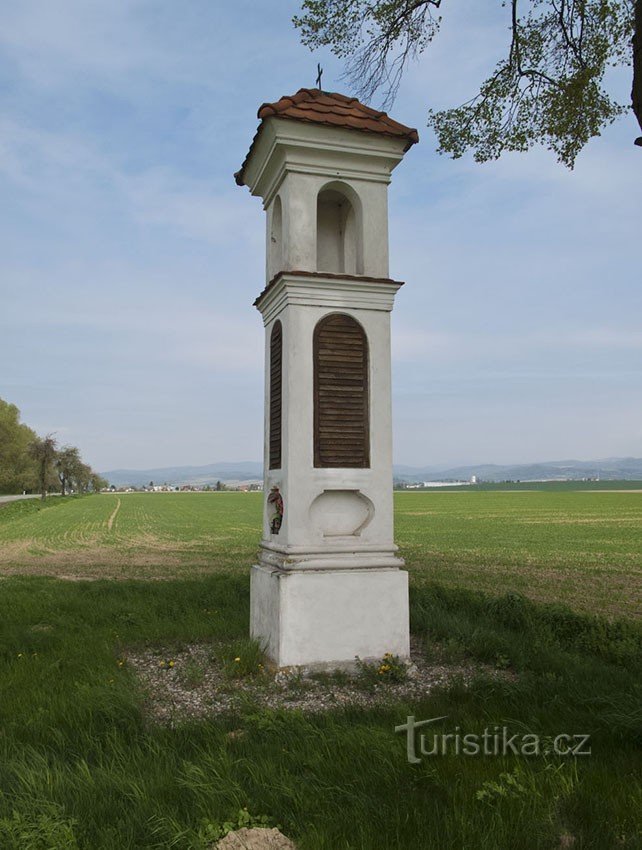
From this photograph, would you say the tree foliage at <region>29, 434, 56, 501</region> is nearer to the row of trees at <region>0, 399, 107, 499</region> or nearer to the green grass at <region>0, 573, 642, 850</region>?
the row of trees at <region>0, 399, 107, 499</region>

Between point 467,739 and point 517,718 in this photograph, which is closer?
point 467,739

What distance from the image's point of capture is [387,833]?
3.06 m

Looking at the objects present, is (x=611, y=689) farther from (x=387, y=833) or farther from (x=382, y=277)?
(x=382, y=277)

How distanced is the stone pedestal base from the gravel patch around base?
21cm

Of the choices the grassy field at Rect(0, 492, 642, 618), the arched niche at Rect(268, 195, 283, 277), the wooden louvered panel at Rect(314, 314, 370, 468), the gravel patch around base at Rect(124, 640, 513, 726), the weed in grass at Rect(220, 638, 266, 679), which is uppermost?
the arched niche at Rect(268, 195, 283, 277)

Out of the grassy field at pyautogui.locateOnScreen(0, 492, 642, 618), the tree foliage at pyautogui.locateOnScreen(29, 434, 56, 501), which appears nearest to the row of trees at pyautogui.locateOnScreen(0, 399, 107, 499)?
the tree foliage at pyautogui.locateOnScreen(29, 434, 56, 501)

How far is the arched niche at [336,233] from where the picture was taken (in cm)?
806

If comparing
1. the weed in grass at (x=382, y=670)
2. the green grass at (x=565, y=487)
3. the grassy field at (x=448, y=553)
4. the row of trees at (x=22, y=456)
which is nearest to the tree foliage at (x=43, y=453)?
the row of trees at (x=22, y=456)

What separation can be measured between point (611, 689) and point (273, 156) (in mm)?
6015

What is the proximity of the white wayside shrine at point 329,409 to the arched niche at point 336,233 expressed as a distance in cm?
52

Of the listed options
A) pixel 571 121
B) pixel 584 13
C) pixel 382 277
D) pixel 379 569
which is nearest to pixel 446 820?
pixel 379 569

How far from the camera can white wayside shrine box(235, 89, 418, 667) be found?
666 cm

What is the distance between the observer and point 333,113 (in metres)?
7.10

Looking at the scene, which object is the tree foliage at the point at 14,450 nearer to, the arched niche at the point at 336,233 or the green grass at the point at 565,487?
the green grass at the point at 565,487
